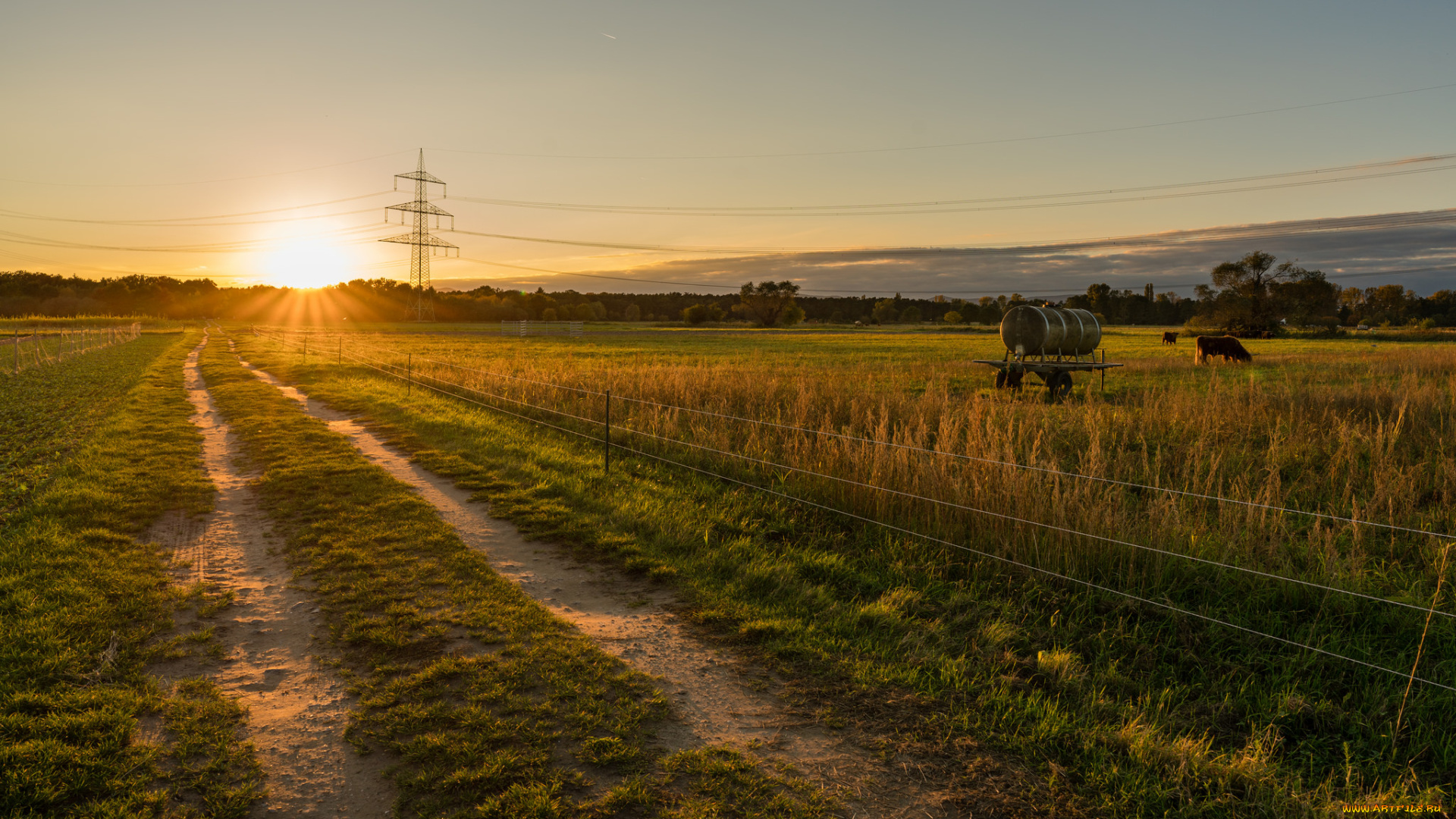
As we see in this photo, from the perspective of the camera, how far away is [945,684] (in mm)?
5070

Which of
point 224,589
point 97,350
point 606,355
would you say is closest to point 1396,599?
point 224,589

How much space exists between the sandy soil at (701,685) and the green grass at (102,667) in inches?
98.4

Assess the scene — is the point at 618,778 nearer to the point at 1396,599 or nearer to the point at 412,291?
the point at 1396,599

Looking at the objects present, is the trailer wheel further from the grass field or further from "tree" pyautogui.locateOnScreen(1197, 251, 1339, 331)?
"tree" pyautogui.locateOnScreen(1197, 251, 1339, 331)

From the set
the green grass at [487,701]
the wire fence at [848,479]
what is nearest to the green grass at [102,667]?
the green grass at [487,701]

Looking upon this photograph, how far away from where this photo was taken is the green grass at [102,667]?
Result: 3.80 metres

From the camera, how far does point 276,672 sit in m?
5.18

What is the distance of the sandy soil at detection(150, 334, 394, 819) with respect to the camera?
384 centimetres

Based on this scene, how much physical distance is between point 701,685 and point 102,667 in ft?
14.1

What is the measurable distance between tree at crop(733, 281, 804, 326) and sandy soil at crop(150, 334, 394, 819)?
14576cm

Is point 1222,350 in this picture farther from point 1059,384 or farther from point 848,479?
point 848,479

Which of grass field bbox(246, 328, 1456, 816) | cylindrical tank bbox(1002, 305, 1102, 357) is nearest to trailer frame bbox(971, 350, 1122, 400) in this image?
cylindrical tank bbox(1002, 305, 1102, 357)

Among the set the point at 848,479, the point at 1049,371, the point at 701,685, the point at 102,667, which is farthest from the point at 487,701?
the point at 1049,371

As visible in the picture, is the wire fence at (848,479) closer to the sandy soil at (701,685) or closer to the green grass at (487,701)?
the sandy soil at (701,685)
